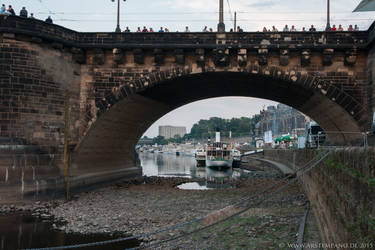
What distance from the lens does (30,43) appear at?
16766 millimetres

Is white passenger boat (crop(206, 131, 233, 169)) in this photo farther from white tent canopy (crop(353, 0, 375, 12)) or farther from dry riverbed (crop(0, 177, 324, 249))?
white tent canopy (crop(353, 0, 375, 12))

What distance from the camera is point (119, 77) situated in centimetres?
1920

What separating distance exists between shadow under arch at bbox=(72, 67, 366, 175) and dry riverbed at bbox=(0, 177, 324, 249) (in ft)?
9.77

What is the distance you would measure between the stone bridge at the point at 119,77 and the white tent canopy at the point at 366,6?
7.79 feet

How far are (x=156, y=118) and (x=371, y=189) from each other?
23.5 meters

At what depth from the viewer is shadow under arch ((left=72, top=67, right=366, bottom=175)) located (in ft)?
57.9

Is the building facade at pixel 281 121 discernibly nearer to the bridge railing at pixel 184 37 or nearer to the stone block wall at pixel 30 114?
the bridge railing at pixel 184 37

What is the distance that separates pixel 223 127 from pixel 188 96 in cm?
14306

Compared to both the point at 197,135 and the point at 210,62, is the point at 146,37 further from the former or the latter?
the point at 197,135

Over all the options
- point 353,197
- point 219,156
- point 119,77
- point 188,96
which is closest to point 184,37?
point 119,77

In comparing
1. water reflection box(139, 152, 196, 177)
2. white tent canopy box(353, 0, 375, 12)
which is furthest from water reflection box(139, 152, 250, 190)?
white tent canopy box(353, 0, 375, 12)

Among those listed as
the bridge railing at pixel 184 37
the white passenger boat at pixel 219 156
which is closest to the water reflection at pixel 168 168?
the white passenger boat at pixel 219 156

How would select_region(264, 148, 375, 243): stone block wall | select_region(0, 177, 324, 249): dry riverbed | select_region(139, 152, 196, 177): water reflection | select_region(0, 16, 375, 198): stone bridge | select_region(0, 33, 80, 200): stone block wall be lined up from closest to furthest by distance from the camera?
1. select_region(264, 148, 375, 243): stone block wall
2. select_region(0, 177, 324, 249): dry riverbed
3. select_region(0, 33, 80, 200): stone block wall
4. select_region(0, 16, 375, 198): stone bridge
5. select_region(139, 152, 196, 177): water reflection

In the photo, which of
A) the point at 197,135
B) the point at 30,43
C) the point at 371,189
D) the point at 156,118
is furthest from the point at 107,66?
the point at 197,135
